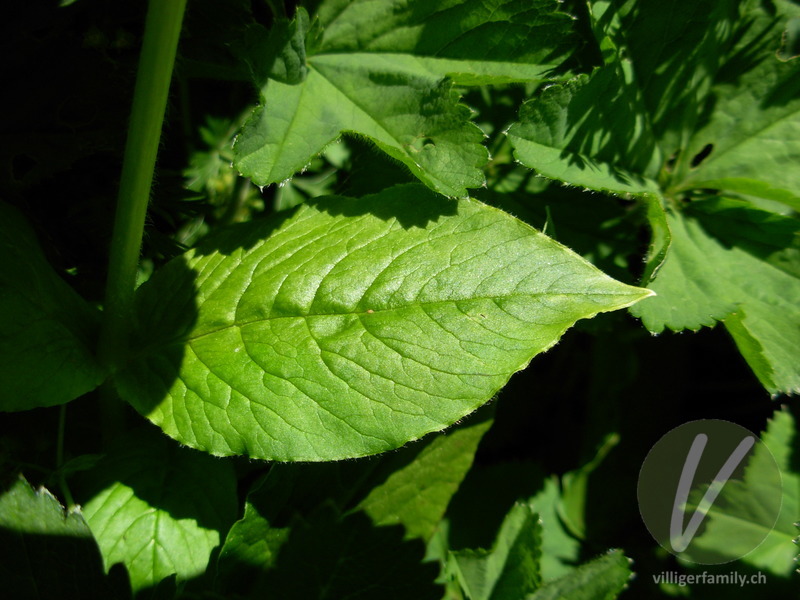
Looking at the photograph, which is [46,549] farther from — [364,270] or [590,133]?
[590,133]

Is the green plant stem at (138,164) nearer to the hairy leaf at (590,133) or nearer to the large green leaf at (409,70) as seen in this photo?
the large green leaf at (409,70)

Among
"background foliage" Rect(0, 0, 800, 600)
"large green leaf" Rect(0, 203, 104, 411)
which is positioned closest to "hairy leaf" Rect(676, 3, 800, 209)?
"background foliage" Rect(0, 0, 800, 600)

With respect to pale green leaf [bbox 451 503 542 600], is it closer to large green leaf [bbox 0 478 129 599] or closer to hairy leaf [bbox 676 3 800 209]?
large green leaf [bbox 0 478 129 599]

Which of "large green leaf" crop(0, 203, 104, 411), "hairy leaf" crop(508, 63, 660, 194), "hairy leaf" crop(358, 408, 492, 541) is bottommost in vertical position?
"hairy leaf" crop(358, 408, 492, 541)

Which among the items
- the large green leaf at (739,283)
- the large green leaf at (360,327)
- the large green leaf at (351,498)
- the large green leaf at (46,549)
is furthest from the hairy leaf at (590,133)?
the large green leaf at (46,549)

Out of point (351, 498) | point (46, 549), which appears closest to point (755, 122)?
point (351, 498)

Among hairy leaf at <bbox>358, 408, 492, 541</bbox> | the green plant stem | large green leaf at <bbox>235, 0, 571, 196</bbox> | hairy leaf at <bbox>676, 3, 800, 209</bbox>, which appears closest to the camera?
the green plant stem
